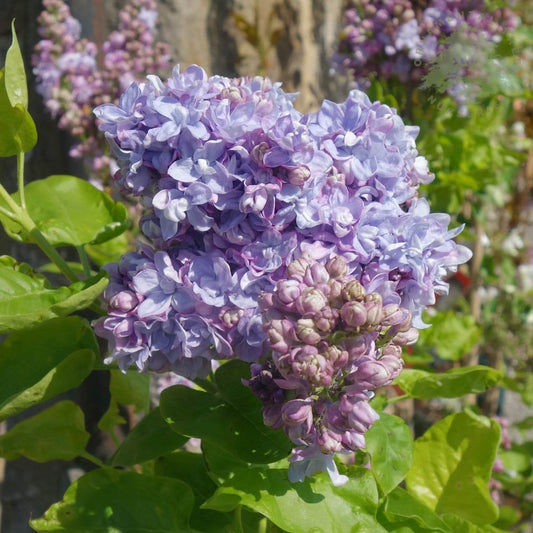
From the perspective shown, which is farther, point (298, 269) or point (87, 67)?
point (87, 67)

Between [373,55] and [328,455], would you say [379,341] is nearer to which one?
[328,455]

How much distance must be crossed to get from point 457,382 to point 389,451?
114mm

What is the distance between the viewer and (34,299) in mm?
671

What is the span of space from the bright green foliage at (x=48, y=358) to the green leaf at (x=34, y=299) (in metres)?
0.07

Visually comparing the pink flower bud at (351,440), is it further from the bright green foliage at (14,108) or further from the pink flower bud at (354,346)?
the bright green foliage at (14,108)

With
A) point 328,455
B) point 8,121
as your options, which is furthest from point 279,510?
point 8,121

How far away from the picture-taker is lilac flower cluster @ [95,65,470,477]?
1.94 ft

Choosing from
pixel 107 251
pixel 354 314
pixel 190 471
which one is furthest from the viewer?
pixel 107 251

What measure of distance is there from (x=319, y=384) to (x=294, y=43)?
4.03ft

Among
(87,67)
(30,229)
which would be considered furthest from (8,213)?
(87,67)

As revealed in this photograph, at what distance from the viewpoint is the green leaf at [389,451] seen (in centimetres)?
73

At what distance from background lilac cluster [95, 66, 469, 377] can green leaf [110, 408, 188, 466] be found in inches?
6.4

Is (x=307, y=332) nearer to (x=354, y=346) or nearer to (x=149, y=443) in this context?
(x=354, y=346)

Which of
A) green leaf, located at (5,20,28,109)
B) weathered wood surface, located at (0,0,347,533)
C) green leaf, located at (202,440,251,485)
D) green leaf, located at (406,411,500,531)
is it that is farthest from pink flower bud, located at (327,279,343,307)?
weathered wood surface, located at (0,0,347,533)
